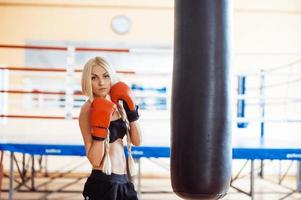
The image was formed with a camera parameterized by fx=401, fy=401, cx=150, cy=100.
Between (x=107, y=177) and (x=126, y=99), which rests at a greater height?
(x=126, y=99)

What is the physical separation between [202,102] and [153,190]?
3.43m

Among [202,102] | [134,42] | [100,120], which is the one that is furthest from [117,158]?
[134,42]

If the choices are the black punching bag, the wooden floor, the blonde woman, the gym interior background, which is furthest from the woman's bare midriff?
the gym interior background

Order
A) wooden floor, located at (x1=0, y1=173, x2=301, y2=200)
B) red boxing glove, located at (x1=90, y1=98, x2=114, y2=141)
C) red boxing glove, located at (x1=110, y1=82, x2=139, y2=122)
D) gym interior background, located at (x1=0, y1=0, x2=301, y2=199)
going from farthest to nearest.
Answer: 1. gym interior background, located at (x1=0, y1=0, x2=301, y2=199)
2. wooden floor, located at (x1=0, y1=173, x2=301, y2=200)
3. red boxing glove, located at (x1=110, y1=82, x2=139, y2=122)
4. red boxing glove, located at (x1=90, y1=98, x2=114, y2=141)

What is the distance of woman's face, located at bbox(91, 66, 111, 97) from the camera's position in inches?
56.0

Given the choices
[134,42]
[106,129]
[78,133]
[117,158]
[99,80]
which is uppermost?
[134,42]

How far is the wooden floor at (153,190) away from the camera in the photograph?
12.1ft

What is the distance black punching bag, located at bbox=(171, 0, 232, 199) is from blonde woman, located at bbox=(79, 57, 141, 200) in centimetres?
51

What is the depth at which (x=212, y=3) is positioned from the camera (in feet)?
2.78

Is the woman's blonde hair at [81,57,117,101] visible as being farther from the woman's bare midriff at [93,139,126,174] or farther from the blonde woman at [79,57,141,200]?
the woman's bare midriff at [93,139,126,174]

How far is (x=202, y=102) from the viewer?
0.83m

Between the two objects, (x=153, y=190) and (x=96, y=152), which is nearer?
(x=96, y=152)

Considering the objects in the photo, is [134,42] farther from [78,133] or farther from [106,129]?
[106,129]

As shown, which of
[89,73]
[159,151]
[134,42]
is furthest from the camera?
[134,42]
